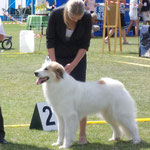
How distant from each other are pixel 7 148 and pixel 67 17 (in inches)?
71.5

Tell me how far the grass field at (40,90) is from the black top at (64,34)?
4.01ft

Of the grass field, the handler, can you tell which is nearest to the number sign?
the grass field

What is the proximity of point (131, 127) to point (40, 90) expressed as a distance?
3785 millimetres

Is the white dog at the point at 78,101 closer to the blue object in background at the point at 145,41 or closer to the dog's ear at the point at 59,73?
the dog's ear at the point at 59,73

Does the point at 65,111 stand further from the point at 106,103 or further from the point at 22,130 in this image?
the point at 22,130

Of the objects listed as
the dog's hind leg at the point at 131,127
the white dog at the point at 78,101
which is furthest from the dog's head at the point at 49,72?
the dog's hind leg at the point at 131,127

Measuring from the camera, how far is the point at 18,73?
1070 cm

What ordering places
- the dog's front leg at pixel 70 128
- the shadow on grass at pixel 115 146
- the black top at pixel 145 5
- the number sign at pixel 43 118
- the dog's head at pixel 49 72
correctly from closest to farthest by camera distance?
the dog's head at pixel 49 72 → the dog's front leg at pixel 70 128 → the shadow on grass at pixel 115 146 → the number sign at pixel 43 118 → the black top at pixel 145 5

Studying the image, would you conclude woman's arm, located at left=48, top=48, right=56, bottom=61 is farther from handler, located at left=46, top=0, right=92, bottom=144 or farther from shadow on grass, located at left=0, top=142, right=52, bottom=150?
shadow on grass, located at left=0, top=142, right=52, bottom=150

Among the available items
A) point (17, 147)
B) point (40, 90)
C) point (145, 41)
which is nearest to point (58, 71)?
point (17, 147)

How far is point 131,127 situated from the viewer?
517 centimetres

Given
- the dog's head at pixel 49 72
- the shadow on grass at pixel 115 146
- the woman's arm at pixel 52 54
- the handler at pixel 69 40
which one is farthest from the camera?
the woman's arm at pixel 52 54

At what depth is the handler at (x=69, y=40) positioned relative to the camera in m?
5.14

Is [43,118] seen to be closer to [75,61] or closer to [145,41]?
[75,61]
